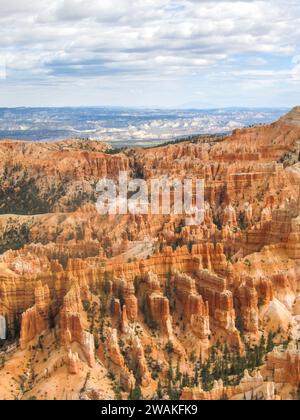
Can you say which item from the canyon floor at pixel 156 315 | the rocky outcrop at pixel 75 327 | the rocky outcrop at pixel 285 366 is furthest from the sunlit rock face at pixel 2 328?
the rocky outcrop at pixel 285 366

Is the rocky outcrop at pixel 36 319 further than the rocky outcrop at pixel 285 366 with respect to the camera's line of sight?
Yes

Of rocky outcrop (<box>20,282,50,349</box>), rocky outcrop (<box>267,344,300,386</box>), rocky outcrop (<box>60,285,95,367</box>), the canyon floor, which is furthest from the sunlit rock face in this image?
rocky outcrop (<box>267,344,300,386</box>)

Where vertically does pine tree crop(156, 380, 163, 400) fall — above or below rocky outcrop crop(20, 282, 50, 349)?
below

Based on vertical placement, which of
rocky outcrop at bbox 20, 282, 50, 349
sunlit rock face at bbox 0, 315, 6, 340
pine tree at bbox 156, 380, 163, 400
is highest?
rocky outcrop at bbox 20, 282, 50, 349

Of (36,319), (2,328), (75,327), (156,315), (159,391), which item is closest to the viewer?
(159,391)

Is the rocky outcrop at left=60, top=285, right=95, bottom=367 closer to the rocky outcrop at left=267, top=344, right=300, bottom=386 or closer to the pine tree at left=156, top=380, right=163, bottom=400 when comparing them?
the pine tree at left=156, top=380, right=163, bottom=400

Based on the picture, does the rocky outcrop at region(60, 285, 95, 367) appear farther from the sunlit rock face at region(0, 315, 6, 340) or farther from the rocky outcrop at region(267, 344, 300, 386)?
the rocky outcrop at region(267, 344, 300, 386)

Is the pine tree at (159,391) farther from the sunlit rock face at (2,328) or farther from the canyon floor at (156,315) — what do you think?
the sunlit rock face at (2,328)

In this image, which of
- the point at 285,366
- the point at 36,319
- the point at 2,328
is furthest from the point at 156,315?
the point at 285,366

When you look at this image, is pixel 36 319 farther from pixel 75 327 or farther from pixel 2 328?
pixel 75 327

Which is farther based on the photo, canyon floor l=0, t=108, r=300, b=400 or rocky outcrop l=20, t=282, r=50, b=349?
rocky outcrop l=20, t=282, r=50, b=349

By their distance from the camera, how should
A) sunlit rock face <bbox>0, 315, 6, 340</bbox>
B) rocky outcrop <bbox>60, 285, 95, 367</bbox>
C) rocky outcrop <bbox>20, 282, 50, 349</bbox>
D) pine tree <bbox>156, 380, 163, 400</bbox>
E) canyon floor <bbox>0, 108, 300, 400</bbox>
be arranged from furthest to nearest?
sunlit rock face <bbox>0, 315, 6, 340</bbox> → rocky outcrop <bbox>20, 282, 50, 349</bbox> → rocky outcrop <bbox>60, 285, 95, 367</bbox> → canyon floor <bbox>0, 108, 300, 400</bbox> → pine tree <bbox>156, 380, 163, 400</bbox>

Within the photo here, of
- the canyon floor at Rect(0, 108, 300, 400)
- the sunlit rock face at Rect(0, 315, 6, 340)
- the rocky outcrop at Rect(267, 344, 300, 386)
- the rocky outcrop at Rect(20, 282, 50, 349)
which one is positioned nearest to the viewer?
the rocky outcrop at Rect(267, 344, 300, 386)
